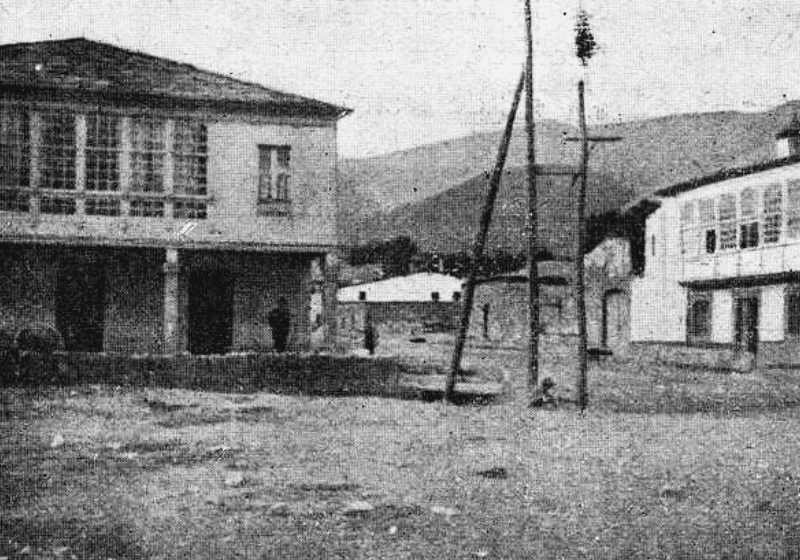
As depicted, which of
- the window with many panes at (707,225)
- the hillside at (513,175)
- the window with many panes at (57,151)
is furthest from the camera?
the hillside at (513,175)

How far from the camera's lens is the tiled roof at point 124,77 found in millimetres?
21453

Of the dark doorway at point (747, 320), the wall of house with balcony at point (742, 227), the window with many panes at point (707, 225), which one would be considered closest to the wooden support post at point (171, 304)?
the wall of house with balcony at point (742, 227)

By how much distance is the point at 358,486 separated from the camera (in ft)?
27.0

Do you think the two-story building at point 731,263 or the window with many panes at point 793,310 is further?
the window with many panes at point 793,310

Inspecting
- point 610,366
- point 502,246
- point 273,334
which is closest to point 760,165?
point 610,366

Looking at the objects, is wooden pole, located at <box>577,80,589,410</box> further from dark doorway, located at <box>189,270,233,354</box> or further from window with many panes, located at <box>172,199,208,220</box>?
dark doorway, located at <box>189,270,233,354</box>

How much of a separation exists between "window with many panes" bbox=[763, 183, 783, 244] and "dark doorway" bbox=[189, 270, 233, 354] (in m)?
15.8

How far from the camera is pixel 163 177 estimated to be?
22.1 meters

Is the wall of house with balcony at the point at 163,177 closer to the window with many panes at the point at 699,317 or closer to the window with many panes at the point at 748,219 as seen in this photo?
the window with many panes at the point at 748,219

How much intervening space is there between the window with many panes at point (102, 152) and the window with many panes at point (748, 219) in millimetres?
18795

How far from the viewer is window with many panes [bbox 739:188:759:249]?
98.7ft

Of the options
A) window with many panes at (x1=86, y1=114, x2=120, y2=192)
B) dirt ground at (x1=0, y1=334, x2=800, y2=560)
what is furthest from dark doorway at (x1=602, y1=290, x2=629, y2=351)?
dirt ground at (x1=0, y1=334, x2=800, y2=560)

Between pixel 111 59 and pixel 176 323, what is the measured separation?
247 inches

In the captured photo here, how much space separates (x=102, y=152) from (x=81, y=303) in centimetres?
395
